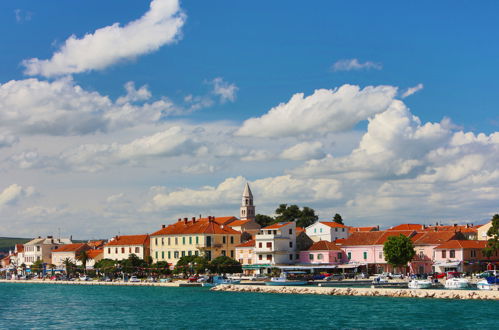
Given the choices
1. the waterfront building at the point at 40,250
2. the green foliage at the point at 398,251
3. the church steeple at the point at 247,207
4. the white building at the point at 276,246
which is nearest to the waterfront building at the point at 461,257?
the green foliage at the point at 398,251

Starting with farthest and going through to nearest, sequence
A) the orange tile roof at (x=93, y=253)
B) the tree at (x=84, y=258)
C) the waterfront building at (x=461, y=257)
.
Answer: the orange tile roof at (x=93, y=253), the tree at (x=84, y=258), the waterfront building at (x=461, y=257)

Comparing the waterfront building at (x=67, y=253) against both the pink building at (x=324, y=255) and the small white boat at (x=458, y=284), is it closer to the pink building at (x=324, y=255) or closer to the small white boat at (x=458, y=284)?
the pink building at (x=324, y=255)

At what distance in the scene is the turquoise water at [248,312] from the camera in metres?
54.5

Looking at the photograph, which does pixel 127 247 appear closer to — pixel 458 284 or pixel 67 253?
pixel 67 253

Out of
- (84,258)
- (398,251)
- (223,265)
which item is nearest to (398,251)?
(398,251)

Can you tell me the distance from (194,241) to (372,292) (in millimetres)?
47580

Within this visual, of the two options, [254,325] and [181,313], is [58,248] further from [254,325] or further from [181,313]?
[254,325]

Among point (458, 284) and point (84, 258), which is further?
point (84, 258)

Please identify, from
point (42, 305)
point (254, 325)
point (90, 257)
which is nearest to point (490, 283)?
point (254, 325)

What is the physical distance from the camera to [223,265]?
107625 mm

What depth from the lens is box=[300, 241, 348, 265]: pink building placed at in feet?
352

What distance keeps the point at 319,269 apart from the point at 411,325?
54700 mm

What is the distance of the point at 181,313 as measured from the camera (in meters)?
63.8

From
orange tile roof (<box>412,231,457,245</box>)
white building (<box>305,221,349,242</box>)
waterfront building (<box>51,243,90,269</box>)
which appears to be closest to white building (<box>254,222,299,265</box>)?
white building (<box>305,221,349,242</box>)
